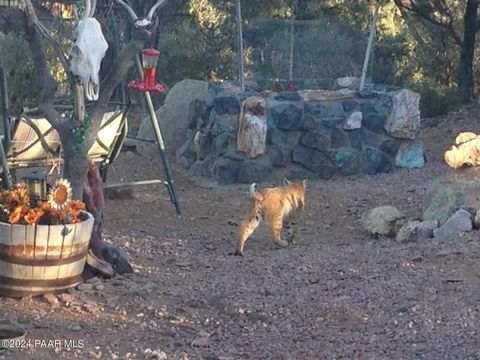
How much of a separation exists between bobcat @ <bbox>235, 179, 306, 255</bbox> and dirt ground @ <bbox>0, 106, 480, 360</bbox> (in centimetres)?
15

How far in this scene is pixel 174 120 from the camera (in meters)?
12.2

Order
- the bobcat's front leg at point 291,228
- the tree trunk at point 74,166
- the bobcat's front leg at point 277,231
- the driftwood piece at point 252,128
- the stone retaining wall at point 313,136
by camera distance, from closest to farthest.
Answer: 1. the tree trunk at point 74,166
2. the bobcat's front leg at point 277,231
3. the bobcat's front leg at point 291,228
4. the driftwood piece at point 252,128
5. the stone retaining wall at point 313,136

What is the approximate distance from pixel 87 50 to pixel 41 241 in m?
1.14

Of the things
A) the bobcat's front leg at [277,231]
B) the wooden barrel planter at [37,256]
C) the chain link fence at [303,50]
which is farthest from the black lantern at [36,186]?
the chain link fence at [303,50]

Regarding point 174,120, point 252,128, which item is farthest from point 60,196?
point 174,120

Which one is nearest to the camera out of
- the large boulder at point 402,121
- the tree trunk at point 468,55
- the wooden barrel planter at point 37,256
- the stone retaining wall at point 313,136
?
the wooden barrel planter at point 37,256

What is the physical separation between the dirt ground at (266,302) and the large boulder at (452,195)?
1.71 ft

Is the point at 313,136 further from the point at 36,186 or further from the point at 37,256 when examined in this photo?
the point at 37,256

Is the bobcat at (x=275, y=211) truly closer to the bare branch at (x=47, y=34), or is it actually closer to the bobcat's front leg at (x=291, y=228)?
the bobcat's front leg at (x=291, y=228)

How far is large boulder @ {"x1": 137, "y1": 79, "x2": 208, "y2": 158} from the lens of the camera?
1188cm

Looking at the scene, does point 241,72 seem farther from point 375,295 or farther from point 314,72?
point 375,295

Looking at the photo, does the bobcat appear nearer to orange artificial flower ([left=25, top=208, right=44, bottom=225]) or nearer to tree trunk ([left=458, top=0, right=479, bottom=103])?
orange artificial flower ([left=25, top=208, right=44, bottom=225])


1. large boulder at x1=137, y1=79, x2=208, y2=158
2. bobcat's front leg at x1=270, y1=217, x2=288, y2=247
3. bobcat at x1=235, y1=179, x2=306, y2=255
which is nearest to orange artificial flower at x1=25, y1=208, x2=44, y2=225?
bobcat at x1=235, y1=179, x2=306, y2=255

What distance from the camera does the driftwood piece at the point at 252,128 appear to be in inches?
403
